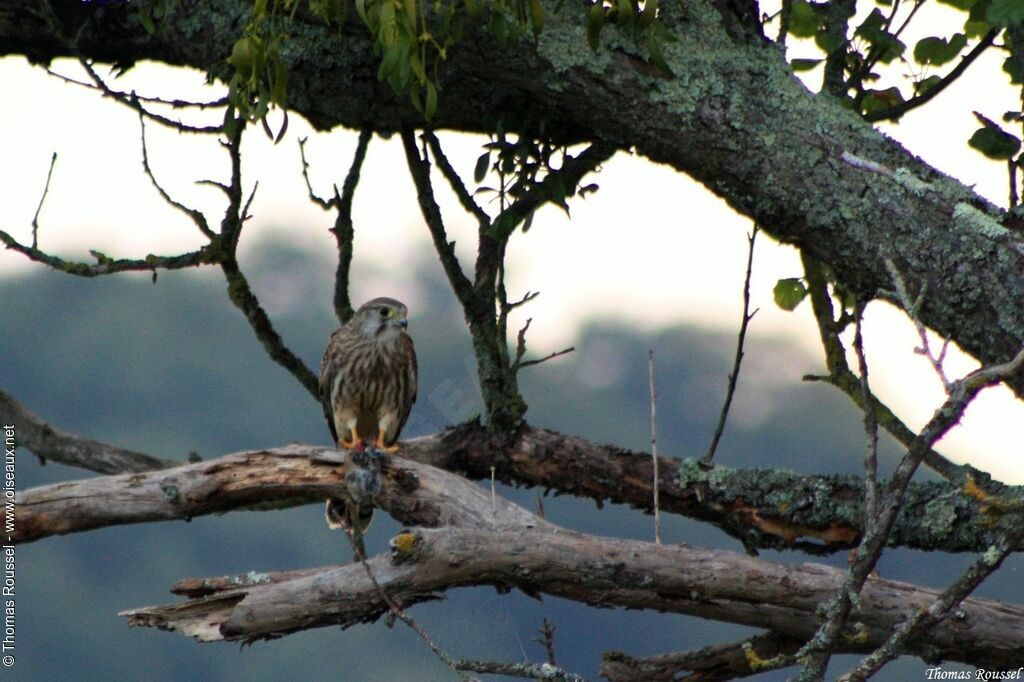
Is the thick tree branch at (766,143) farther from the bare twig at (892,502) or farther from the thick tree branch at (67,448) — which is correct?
the thick tree branch at (67,448)

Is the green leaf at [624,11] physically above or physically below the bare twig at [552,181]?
above

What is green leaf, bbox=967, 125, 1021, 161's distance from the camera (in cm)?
439

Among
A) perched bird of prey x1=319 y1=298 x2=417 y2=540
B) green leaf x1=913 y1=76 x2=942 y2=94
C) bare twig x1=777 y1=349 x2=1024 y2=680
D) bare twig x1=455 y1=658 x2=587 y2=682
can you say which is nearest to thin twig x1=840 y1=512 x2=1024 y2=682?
bare twig x1=777 y1=349 x2=1024 y2=680

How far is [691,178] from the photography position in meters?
4.20

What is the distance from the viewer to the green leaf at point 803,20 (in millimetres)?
5258

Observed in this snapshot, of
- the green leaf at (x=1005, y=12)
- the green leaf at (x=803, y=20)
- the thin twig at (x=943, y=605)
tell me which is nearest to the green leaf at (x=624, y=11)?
the green leaf at (x=1005, y=12)

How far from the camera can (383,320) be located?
6.16 metres

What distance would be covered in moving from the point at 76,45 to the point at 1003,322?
3.26 metres

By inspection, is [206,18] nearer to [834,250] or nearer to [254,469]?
[254,469]

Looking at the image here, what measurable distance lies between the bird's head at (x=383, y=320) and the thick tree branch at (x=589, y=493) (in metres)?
1.39

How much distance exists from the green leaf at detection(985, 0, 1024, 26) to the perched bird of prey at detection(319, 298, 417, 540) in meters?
3.24

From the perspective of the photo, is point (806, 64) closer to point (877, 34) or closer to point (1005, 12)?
point (877, 34)

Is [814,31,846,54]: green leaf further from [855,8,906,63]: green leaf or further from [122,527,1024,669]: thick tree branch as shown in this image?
[122,527,1024,669]: thick tree branch

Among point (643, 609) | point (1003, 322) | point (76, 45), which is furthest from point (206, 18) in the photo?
point (1003, 322)
